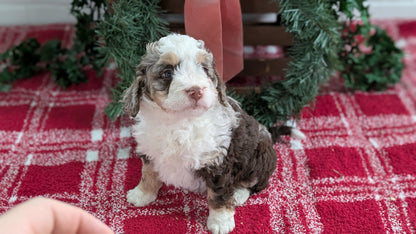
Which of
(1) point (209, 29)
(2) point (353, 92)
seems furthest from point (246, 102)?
(2) point (353, 92)

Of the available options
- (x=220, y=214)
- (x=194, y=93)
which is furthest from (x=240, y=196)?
(x=194, y=93)

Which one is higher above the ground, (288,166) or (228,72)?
(228,72)

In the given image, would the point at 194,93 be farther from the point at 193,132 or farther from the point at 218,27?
the point at 218,27

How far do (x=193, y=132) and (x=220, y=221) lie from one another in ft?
1.64

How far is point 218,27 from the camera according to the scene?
2.21 metres

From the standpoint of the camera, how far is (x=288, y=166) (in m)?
2.52

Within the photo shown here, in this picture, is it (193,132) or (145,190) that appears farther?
(145,190)

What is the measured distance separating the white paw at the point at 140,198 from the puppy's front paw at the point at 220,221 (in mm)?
362

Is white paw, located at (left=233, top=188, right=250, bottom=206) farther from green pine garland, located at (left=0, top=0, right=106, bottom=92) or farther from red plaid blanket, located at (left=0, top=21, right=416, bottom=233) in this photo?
green pine garland, located at (left=0, top=0, right=106, bottom=92)

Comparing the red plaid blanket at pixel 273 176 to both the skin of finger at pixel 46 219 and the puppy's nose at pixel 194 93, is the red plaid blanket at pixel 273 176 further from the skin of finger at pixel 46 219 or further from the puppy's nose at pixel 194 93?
the puppy's nose at pixel 194 93

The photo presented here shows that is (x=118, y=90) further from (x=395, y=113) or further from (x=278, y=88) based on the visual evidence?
(x=395, y=113)

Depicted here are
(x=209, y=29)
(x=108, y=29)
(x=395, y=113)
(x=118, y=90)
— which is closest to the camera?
(x=209, y=29)

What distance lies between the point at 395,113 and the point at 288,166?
109 cm

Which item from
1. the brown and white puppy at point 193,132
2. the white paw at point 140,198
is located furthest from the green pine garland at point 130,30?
the white paw at point 140,198
